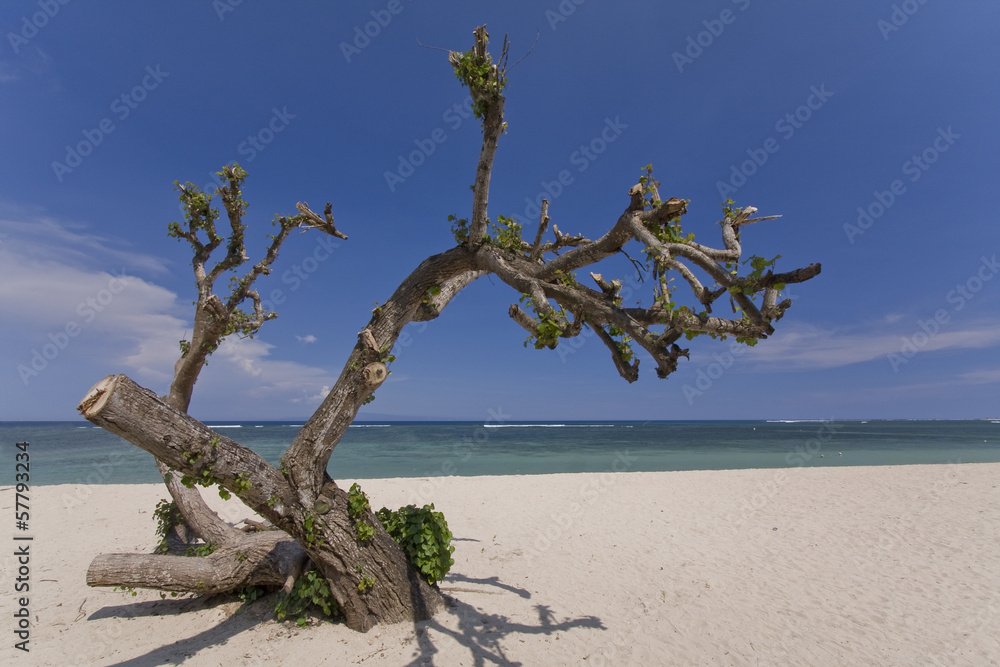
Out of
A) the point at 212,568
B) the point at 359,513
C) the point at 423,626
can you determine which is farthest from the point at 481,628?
the point at 212,568

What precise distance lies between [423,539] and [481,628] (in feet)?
3.64

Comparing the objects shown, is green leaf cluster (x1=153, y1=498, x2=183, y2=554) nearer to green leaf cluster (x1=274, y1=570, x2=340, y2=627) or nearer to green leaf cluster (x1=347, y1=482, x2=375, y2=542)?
green leaf cluster (x1=274, y1=570, x2=340, y2=627)

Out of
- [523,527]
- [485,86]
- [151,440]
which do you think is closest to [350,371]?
[151,440]

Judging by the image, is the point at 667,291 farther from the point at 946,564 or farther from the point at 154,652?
the point at 946,564

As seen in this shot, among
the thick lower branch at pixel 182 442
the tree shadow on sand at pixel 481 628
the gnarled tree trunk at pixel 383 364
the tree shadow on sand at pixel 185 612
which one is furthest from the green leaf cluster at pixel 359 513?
the tree shadow on sand at pixel 185 612

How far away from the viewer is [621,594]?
596 centimetres

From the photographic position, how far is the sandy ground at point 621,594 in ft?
14.7

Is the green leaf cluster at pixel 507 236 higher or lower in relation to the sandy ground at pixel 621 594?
higher

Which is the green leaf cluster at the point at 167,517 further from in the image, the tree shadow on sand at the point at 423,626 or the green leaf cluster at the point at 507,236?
the green leaf cluster at the point at 507,236

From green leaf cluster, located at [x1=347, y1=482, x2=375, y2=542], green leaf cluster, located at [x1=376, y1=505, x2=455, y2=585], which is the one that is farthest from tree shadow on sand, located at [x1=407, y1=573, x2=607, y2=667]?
green leaf cluster, located at [x1=347, y1=482, x2=375, y2=542]

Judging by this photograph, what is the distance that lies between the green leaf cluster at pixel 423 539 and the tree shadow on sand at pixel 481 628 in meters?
0.48

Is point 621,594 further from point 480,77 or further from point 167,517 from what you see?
point 167,517

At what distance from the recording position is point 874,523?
9688 mm

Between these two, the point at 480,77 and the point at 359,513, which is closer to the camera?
the point at 480,77
